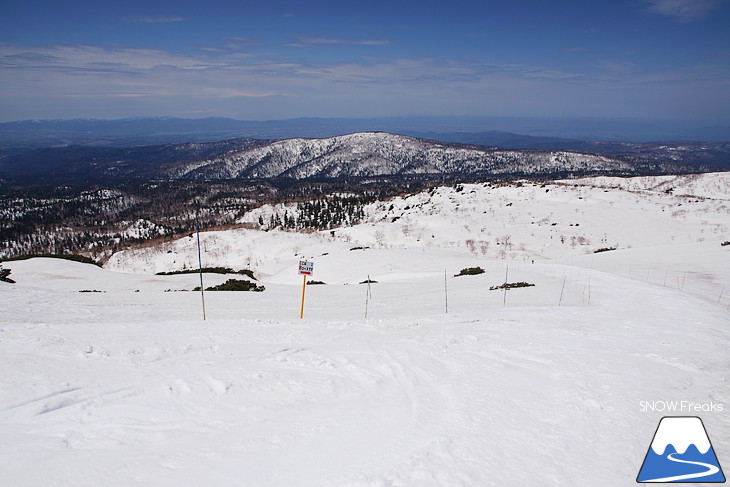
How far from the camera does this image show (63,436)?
A: 5.52 m

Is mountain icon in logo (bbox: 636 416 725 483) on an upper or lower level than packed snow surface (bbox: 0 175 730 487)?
upper

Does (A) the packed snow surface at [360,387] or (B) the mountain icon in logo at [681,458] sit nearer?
(B) the mountain icon in logo at [681,458]

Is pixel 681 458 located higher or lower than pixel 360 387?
higher

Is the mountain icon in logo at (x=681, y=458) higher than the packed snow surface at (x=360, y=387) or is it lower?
higher

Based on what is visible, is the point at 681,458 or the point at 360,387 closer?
the point at 681,458

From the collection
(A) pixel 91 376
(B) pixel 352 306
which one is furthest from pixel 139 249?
(A) pixel 91 376

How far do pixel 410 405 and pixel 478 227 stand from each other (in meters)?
57.6

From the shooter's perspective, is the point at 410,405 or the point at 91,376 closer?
the point at 410,405

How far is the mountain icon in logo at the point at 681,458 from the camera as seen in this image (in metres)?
4.79

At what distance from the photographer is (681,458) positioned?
514cm

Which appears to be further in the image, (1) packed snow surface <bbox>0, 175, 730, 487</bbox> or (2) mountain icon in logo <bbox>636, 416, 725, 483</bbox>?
(1) packed snow surface <bbox>0, 175, 730, 487</bbox>

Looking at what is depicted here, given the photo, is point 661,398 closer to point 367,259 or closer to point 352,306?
point 352,306

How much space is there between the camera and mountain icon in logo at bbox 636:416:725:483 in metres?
4.79

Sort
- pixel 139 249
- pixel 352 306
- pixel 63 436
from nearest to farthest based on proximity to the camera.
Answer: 1. pixel 63 436
2. pixel 352 306
3. pixel 139 249
